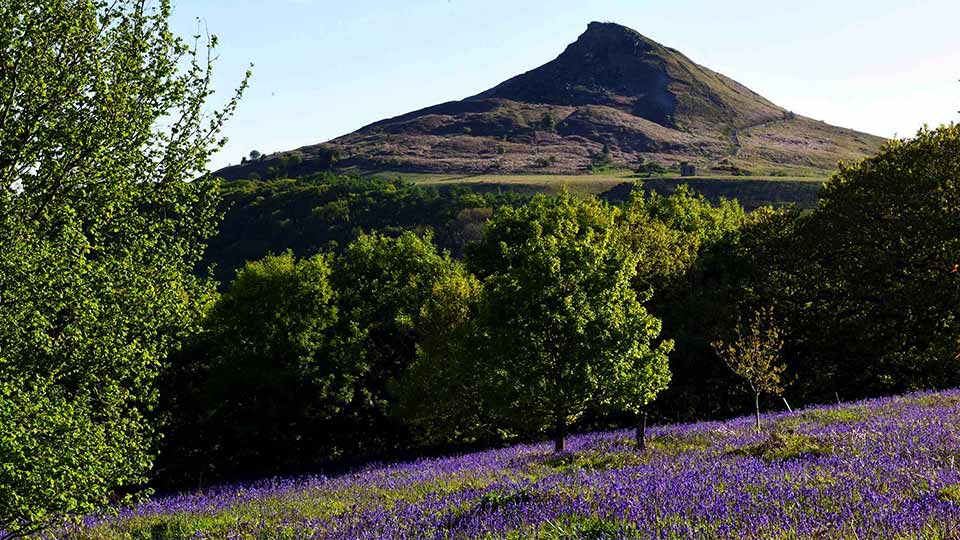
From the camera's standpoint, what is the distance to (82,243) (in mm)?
11109

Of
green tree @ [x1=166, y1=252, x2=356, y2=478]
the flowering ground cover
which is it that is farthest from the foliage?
the flowering ground cover

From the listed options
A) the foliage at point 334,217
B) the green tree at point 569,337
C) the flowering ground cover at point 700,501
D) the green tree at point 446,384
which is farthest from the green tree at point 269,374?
the foliage at point 334,217

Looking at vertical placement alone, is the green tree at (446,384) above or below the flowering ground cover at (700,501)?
below

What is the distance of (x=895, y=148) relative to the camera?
33.9m

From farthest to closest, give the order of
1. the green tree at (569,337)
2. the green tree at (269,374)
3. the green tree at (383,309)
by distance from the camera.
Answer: the green tree at (383,309) → the green tree at (269,374) → the green tree at (569,337)

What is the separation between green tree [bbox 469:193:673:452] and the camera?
62.6 ft

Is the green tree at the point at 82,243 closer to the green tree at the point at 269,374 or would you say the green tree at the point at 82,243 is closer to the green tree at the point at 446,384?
the green tree at the point at 446,384

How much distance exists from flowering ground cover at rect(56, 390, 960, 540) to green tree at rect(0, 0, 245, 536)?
259 centimetres

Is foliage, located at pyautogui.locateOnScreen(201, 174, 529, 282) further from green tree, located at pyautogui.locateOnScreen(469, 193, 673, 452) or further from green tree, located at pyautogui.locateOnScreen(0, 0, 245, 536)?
green tree, located at pyautogui.locateOnScreen(0, 0, 245, 536)

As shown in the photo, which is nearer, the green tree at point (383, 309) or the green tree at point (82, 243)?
the green tree at point (82, 243)

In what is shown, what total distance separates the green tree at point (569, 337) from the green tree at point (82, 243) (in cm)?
924

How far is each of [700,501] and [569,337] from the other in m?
12.5

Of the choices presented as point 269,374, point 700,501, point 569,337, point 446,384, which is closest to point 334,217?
point 269,374

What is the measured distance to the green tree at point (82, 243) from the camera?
10.8 metres
